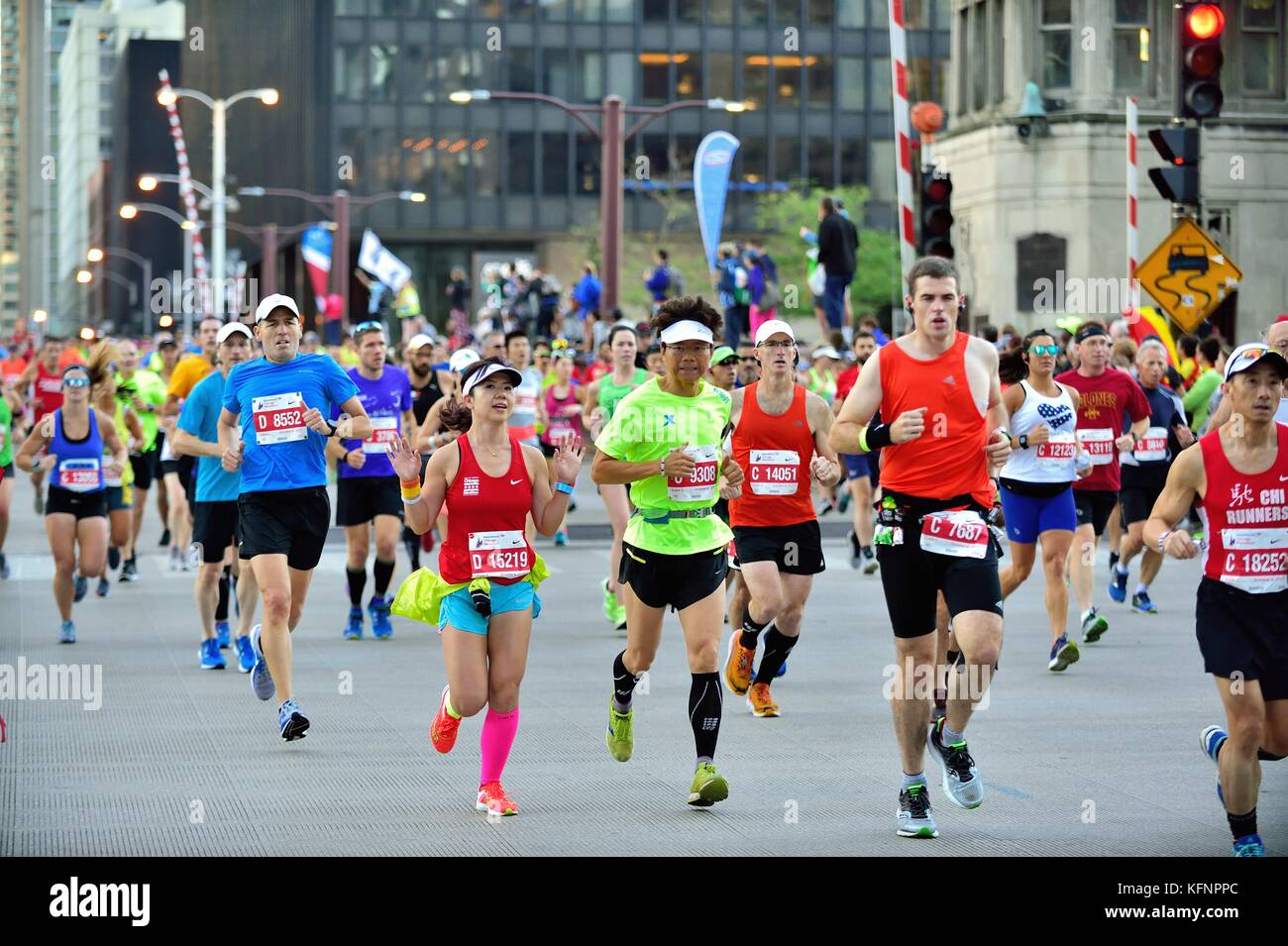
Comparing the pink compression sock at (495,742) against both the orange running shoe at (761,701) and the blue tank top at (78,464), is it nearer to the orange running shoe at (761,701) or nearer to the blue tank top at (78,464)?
the orange running shoe at (761,701)

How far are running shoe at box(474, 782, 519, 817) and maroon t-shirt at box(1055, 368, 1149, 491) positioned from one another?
7.04 m

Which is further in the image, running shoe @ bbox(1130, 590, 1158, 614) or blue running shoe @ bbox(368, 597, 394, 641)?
running shoe @ bbox(1130, 590, 1158, 614)

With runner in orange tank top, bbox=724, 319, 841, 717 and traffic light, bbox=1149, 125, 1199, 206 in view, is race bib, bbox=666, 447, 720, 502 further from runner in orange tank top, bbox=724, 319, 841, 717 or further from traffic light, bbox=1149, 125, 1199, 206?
traffic light, bbox=1149, 125, 1199, 206

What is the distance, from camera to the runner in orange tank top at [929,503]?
7.76 meters

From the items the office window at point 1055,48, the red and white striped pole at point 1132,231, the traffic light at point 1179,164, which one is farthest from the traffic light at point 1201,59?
the office window at point 1055,48

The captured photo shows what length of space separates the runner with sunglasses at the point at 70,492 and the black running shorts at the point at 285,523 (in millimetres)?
4032

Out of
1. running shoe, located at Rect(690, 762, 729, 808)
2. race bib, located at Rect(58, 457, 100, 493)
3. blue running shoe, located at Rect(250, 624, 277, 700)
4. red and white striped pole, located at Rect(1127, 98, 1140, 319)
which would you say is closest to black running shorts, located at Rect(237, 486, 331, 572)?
blue running shoe, located at Rect(250, 624, 277, 700)

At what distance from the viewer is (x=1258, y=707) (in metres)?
7.02

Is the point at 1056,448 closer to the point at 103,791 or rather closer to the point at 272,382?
the point at 272,382

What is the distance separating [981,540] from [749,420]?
370cm

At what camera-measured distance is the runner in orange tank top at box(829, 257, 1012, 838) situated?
305 inches

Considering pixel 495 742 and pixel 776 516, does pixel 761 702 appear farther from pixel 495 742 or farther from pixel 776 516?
pixel 495 742
